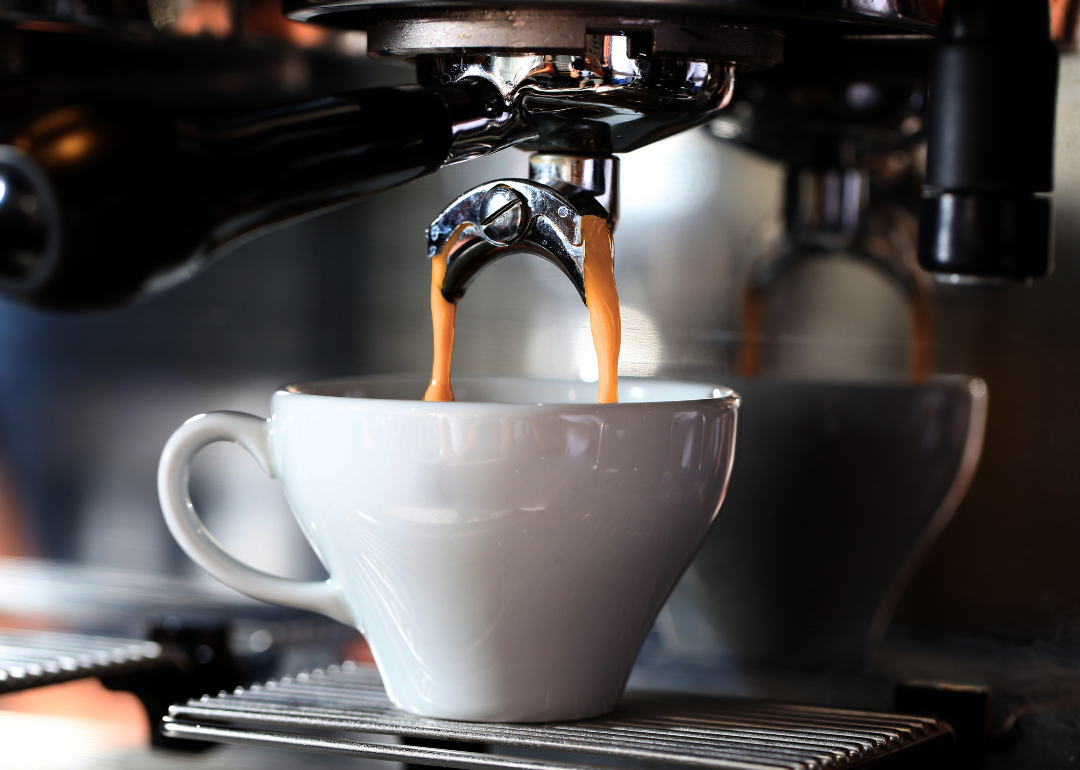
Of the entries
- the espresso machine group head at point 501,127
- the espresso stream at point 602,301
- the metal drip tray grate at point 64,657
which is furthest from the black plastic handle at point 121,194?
the metal drip tray grate at point 64,657

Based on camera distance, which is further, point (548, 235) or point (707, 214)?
point (707, 214)

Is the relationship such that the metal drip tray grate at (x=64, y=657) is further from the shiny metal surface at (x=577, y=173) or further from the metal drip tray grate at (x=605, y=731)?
the shiny metal surface at (x=577, y=173)

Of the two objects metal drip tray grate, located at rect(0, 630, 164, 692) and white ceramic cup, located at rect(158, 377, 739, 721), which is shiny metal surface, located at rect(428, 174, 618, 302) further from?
metal drip tray grate, located at rect(0, 630, 164, 692)

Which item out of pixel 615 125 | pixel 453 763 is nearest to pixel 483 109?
pixel 615 125

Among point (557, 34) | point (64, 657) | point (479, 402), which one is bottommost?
point (64, 657)

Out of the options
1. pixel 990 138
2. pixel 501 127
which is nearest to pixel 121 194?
pixel 501 127

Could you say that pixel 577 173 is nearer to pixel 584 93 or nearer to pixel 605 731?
pixel 584 93

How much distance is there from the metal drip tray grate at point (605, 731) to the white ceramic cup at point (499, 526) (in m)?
0.01

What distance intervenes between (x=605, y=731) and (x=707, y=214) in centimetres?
21

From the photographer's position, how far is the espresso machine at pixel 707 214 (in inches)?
9.9

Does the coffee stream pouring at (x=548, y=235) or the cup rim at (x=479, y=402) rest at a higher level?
the coffee stream pouring at (x=548, y=235)

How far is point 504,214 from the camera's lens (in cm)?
35

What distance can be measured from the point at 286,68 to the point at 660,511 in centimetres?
30

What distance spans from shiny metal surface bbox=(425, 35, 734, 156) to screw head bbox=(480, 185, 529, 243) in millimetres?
14
